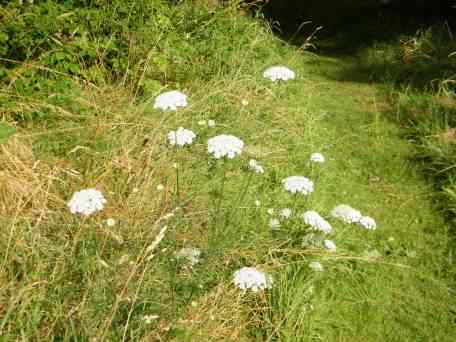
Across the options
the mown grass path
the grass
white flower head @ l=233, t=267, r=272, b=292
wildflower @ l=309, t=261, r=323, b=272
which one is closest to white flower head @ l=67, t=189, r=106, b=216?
the grass

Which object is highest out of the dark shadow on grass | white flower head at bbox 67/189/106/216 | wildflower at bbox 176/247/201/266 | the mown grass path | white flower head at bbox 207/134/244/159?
white flower head at bbox 207/134/244/159

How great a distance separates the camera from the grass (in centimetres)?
203

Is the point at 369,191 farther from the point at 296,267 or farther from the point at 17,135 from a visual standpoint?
the point at 17,135

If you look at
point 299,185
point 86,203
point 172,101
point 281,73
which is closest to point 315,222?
point 299,185

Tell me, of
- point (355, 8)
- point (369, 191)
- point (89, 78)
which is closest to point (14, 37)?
point (89, 78)

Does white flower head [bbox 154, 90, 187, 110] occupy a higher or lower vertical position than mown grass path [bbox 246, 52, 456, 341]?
higher

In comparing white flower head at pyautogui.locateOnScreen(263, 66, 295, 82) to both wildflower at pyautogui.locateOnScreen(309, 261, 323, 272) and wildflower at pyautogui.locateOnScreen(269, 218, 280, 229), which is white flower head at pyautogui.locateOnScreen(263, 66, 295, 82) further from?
wildflower at pyautogui.locateOnScreen(309, 261, 323, 272)

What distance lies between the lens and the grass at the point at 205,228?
2.03 m

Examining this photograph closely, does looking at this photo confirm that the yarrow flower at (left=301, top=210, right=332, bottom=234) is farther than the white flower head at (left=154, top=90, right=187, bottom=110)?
Yes

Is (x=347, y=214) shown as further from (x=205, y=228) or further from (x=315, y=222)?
(x=205, y=228)

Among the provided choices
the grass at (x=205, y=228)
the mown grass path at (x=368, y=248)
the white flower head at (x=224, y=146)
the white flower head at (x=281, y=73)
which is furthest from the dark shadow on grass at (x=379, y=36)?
the white flower head at (x=224, y=146)

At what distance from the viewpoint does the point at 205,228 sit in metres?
2.73

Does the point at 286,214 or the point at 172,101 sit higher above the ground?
the point at 172,101

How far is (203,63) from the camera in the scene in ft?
15.8
